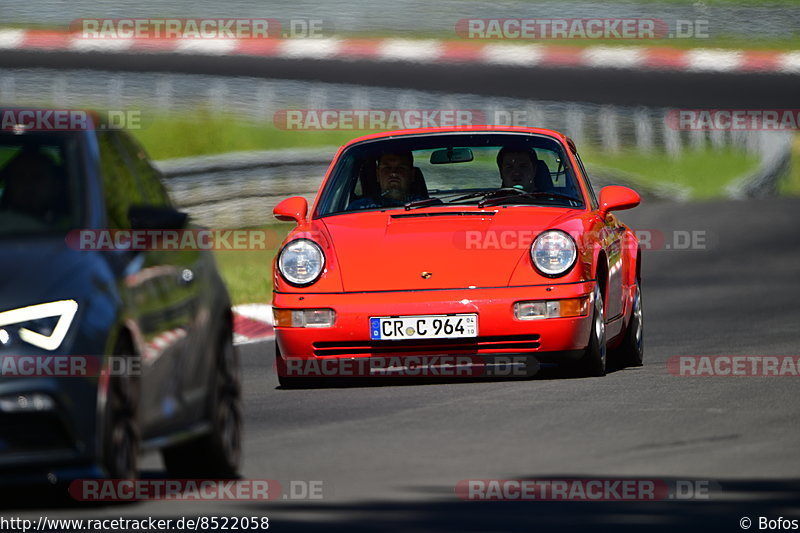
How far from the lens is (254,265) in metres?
17.8

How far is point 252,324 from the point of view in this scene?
13820 mm

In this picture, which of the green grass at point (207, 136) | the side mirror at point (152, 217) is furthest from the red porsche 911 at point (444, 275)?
the green grass at point (207, 136)

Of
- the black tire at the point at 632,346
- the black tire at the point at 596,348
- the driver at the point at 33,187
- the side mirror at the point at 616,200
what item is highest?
the driver at the point at 33,187

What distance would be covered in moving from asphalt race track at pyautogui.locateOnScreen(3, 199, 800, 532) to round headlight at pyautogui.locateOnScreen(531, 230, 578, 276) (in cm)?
59

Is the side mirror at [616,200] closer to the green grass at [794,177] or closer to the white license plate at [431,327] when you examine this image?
the white license plate at [431,327]

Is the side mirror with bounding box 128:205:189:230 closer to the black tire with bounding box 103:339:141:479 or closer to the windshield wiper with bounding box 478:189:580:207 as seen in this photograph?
the black tire with bounding box 103:339:141:479

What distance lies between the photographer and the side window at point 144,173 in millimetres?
7219

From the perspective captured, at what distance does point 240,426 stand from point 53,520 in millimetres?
1447

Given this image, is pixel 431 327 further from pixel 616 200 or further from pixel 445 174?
pixel 616 200

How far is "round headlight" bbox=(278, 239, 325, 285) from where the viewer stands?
10.1 metres

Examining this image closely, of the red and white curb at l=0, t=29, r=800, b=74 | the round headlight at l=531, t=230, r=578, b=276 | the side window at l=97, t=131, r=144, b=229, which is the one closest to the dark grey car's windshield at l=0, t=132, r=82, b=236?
the side window at l=97, t=131, r=144, b=229

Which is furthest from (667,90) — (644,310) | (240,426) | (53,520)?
(53,520)

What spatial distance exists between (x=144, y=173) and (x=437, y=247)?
2989mm

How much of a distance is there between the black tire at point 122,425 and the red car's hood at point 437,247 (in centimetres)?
374
